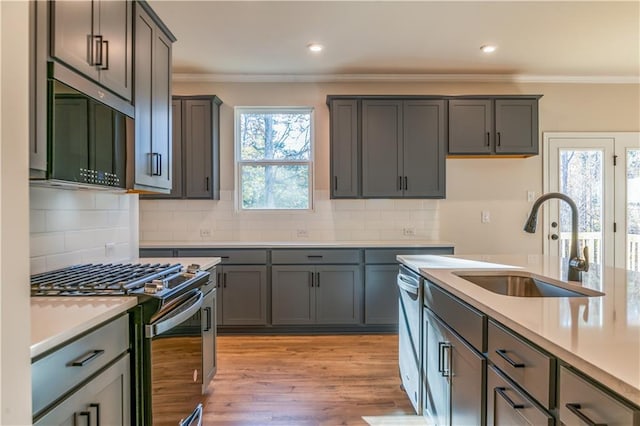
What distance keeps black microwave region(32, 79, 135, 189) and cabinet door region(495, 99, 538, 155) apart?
3524 mm

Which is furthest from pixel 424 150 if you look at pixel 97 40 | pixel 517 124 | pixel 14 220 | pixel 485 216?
pixel 14 220

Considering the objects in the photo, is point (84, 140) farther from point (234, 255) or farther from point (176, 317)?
point (234, 255)

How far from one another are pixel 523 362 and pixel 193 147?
11.5 ft

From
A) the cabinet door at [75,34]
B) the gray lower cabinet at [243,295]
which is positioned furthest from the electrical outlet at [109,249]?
the gray lower cabinet at [243,295]

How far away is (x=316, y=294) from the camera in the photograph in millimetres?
3551

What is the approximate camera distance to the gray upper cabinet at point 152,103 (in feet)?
6.82

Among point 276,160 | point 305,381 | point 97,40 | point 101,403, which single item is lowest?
point 305,381

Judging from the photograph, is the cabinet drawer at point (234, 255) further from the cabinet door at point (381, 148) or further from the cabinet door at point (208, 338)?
the cabinet door at point (381, 148)

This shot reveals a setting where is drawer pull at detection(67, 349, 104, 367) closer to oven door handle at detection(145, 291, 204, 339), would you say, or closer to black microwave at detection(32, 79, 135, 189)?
oven door handle at detection(145, 291, 204, 339)

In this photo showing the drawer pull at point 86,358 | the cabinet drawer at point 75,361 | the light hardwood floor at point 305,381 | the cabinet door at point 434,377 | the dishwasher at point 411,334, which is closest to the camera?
the cabinet drawer at point 75,361

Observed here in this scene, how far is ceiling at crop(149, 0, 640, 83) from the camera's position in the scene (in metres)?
2.71

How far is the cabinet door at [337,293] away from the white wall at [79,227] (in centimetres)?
175

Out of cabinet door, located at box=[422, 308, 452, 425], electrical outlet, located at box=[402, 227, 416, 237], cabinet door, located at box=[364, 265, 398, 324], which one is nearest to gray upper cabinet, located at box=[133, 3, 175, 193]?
cabinet door, located at box=[422, 308, 452, 425]

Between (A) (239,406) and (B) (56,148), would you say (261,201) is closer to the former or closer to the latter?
(A) (239,406)
